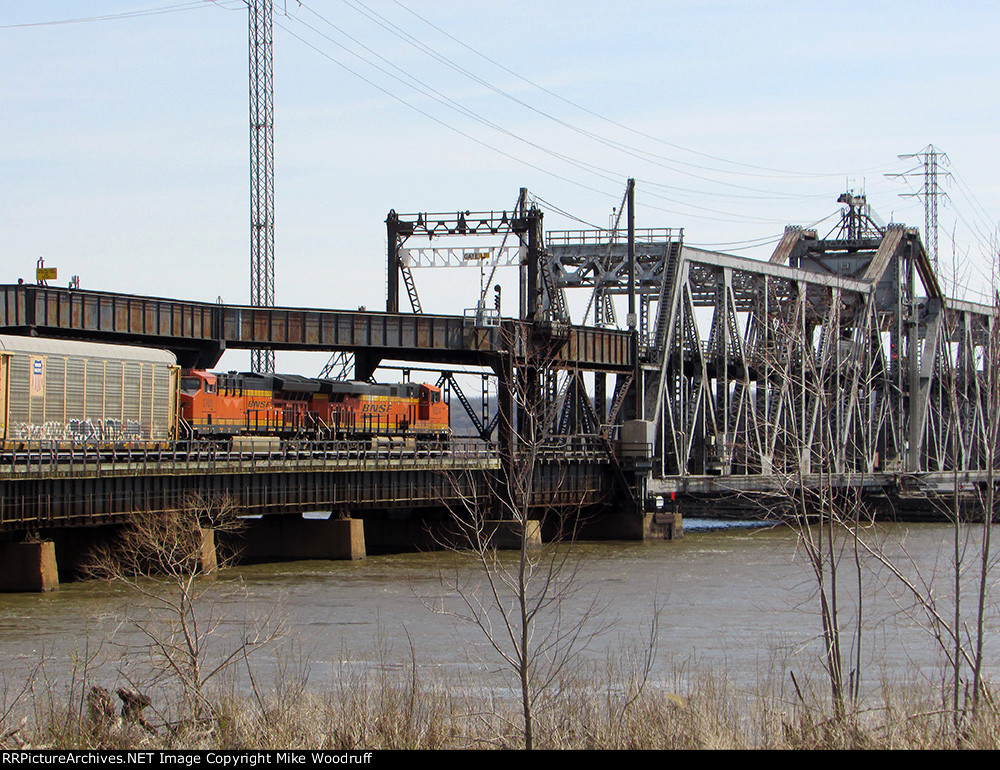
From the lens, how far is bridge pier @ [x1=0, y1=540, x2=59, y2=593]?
38.9m

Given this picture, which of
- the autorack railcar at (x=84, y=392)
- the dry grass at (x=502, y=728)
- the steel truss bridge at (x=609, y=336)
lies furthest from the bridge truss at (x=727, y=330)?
the dry grass at (x=502, y=728)

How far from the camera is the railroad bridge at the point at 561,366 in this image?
43844 millimetres

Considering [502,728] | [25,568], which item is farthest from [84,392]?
[502,728]

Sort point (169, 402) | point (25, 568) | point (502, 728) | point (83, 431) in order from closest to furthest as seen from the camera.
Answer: point (502, 728) < point (25, 568) < point (83, 431) < point (169, 402)

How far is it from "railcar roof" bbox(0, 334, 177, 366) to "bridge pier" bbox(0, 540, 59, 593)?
7.21 meters

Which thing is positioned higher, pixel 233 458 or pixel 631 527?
pixel 233 458

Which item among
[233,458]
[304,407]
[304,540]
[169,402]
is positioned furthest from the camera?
[304,407]

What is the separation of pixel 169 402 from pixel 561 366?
23255 mm

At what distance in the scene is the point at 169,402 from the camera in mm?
49312

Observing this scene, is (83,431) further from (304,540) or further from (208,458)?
(304,540)

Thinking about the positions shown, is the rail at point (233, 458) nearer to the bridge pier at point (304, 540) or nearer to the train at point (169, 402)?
the train at point (169, 402)

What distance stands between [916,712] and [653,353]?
53083 mm

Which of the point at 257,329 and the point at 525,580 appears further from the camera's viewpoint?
the point at 257,329

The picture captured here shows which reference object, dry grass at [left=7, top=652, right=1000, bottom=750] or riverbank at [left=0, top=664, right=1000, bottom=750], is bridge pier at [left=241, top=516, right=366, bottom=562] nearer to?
riverbank at [left=0, top=664, right=1000, bottom=750]
